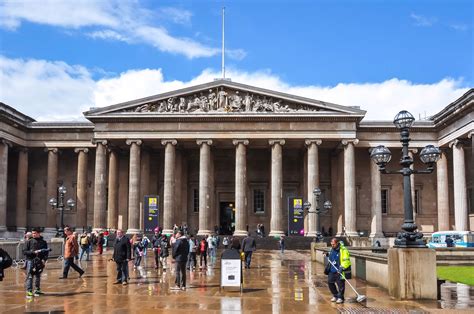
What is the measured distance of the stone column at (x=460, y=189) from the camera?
45781mm

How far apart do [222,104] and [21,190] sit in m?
21.7

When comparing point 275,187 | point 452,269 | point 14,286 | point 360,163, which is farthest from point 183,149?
point 14,286

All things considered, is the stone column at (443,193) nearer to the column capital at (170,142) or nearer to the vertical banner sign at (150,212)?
the column capital at (170,142)

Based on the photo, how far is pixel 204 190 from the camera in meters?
48.7

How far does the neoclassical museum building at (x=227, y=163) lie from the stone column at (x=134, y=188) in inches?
3.6

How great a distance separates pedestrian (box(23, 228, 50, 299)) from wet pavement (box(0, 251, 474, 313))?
0.33 m

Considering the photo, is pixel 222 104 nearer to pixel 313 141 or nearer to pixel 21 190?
pixel 313 141

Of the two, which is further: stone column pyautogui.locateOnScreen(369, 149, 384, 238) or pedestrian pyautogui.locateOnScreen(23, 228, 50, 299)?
stone column pyautogui.locateOnScreen(369, 149, 384, 238)

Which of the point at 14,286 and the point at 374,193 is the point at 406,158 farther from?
the point at 374,193

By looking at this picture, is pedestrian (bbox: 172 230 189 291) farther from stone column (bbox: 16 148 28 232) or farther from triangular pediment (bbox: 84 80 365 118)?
stone column (bbox: 16 148 28 232)

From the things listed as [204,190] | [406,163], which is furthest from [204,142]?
[406,163]

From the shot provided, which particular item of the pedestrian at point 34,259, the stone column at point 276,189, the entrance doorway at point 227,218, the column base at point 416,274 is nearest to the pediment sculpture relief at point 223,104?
the stone column at point 276,189

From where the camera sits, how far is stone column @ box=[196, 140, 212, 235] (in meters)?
48.5

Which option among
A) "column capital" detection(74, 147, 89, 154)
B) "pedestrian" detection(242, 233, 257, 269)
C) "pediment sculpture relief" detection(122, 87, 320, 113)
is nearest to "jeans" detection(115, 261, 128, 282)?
"pedestrian" detection(242, 233, 257, 269)
